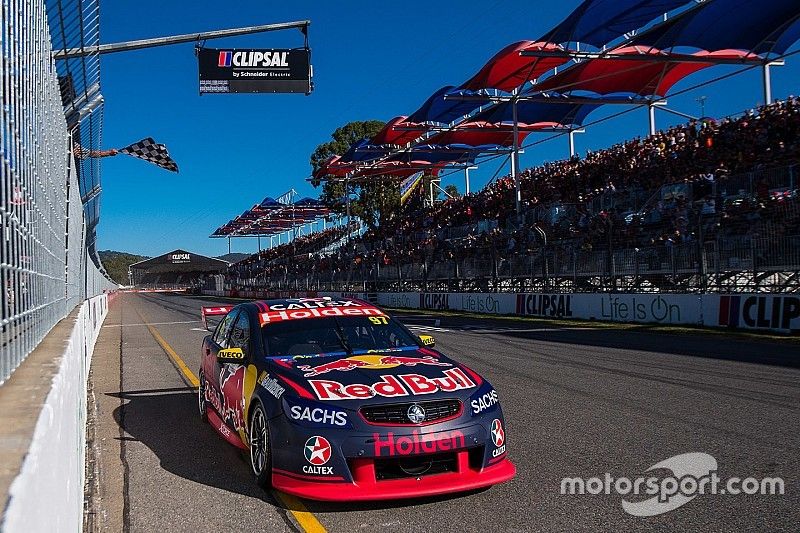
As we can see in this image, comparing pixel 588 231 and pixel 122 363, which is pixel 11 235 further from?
pixel 588 231

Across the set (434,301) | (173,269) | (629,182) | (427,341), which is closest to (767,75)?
(629,182)

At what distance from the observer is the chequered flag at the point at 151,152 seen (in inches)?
778

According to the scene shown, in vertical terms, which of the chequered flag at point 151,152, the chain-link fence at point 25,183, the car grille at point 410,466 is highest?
the chequered flag at point 151,152

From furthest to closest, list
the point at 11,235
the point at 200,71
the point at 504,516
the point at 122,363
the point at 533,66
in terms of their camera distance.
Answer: the point at 533,66, the point at 200,71, the point at 122,363, the point at 504,516, the point at 11,235

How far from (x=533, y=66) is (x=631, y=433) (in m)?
21.3

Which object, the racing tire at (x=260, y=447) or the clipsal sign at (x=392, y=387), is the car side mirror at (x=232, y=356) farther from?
the clipsal sign at (x=392, y=387)

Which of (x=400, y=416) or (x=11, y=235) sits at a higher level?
(x=11, y=235)

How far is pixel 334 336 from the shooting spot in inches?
250

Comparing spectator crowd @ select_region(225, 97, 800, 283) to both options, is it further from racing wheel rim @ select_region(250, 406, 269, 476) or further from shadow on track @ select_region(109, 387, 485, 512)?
racing wheel rim @ select_region(250, 406, 269, 476)

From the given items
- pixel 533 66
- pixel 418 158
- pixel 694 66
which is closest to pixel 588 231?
pixel 533 66

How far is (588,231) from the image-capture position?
22391 mm

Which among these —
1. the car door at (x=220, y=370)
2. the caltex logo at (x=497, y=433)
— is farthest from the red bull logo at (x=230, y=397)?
the caltex logo at (x=497, y=433)

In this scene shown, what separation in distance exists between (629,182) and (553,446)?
19258mm

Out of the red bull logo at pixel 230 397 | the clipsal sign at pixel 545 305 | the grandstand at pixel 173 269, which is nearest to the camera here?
the red bull logo at pixel 230 397
